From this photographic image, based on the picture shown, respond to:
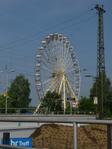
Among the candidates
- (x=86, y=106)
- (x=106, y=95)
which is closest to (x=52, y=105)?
(x=106, y=95)

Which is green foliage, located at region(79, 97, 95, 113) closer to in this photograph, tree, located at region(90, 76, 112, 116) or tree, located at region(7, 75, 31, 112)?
tree, located at region(90, 76, 112, 116)

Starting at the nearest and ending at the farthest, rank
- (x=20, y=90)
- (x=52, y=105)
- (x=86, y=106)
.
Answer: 1. (x=52, y=105)
2. (x=86, y=106)
3. (x=20, y=90)

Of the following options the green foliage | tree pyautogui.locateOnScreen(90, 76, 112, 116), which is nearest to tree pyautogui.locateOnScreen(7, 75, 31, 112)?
tree pyautogui.locateOnScreen(90, 76, 112, 116)

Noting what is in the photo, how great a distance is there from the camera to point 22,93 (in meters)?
140

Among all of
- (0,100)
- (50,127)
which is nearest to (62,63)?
(0,100)

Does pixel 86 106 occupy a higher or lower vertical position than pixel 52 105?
lower

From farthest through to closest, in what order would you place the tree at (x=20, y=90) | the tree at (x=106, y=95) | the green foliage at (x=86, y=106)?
the tree at (x=20, y=90)
the green foliage at (x=86, y=106)
the tree at (x=106, y=95)

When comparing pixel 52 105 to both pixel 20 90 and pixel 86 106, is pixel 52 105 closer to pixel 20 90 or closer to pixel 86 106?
pixel 86 106

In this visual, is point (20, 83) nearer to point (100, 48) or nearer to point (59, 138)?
point (100, 48)

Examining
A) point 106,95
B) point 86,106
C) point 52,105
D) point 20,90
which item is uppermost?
point 20,90

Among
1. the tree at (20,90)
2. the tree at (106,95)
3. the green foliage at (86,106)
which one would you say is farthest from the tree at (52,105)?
the tree at (20,90)

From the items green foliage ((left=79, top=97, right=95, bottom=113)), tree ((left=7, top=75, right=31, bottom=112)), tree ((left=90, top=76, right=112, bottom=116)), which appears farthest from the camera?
tree ((left=7, top=75, right=31, bottom=112))

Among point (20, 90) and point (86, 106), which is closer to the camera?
point (86, 106)

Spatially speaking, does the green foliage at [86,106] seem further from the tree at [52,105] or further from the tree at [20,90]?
the tree at [20,90]
